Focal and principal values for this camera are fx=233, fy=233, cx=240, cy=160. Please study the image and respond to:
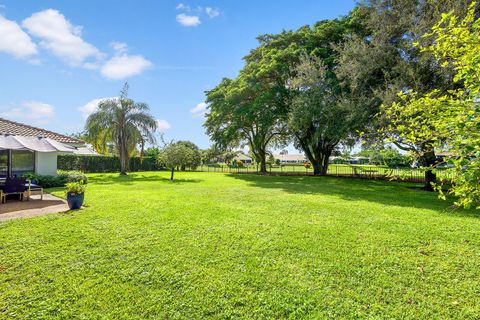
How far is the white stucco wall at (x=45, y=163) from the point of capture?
14102 mm

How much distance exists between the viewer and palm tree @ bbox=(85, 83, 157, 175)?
71.6 feet

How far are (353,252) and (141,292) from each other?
4061 millimetres

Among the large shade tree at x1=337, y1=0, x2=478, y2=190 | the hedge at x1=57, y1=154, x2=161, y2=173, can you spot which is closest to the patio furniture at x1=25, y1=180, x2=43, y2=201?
the hedge at x1=57, y1=154, x2=161, y2=173

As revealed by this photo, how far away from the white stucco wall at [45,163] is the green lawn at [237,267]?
31.4 feet

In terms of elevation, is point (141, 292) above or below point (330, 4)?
below

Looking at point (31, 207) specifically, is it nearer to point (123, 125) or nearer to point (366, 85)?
point (123, 125)

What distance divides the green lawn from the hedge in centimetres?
2023

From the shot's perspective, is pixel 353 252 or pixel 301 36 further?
pixel 301 36

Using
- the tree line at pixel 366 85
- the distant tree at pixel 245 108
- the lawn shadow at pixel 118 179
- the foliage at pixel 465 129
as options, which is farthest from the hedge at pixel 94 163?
the foliage at pixel 465 129

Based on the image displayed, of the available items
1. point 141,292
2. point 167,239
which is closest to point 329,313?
point 141,292

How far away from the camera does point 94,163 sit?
27562mm

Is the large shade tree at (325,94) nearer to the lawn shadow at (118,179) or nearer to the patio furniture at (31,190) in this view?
the lawn shadow at (118,179)

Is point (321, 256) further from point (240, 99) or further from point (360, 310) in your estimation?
point (240, 99)

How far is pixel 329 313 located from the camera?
311 cm
